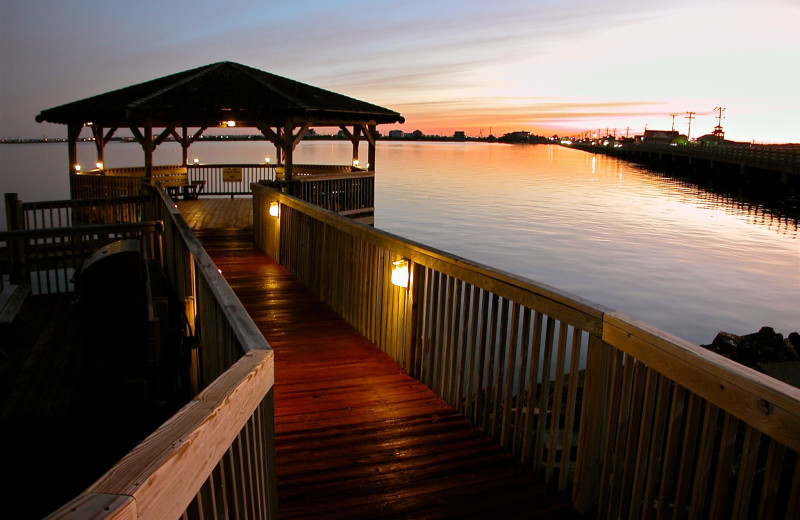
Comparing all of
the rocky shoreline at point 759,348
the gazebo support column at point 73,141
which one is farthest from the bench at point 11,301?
the gazebo support column at point 73,141

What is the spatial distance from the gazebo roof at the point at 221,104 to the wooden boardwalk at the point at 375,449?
36.5 ft

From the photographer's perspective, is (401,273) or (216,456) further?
(401,273)

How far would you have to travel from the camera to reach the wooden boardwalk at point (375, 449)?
3598mm

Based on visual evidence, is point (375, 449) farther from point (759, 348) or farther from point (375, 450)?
point (759, 348)

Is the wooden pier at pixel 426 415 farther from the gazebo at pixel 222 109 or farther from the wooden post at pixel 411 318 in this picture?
the gazebo at pixel 222 109

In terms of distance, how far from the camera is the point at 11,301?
8.63 meters

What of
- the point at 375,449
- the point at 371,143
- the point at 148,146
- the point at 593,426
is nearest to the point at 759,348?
the point at 593,426

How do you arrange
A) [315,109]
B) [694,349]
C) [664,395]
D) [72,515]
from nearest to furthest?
1. [72,515]
2. [694,349]
3. [664,395]
4. [315,109]

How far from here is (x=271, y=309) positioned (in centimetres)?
803

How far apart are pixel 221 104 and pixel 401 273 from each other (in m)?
12.4

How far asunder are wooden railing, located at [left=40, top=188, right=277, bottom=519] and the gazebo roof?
13613mm

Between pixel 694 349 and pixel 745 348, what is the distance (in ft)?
36.5

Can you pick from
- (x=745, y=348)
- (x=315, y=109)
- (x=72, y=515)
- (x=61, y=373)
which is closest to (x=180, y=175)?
(x=315, y=109)

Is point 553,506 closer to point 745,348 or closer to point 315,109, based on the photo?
point 745,348
